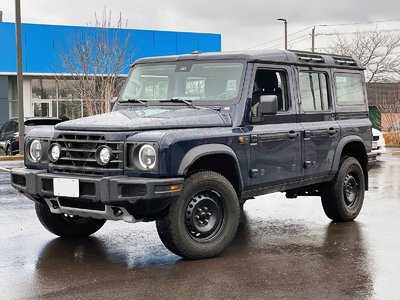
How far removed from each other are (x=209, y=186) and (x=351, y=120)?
10.2 feet

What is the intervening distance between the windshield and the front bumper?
145 cm

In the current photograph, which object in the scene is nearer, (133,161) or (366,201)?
(133,161)

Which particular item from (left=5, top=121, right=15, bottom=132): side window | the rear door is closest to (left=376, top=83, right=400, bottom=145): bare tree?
(left=5, top=121, right=15, bottom=132): side window

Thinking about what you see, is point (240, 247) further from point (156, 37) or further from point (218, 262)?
point (156, 37)

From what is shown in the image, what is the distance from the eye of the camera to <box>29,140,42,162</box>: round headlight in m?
6.62

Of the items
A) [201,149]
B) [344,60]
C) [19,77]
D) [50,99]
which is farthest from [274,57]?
[50,99]

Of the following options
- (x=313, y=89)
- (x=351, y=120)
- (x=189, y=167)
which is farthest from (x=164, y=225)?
(x=351, y=120)

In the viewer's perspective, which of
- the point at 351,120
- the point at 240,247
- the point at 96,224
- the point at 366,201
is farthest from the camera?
the point at 366,201

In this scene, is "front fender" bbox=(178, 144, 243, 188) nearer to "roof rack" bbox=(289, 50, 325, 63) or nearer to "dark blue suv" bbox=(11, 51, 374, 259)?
"dark blue suv" bbox=(11, 51, 374, 259)

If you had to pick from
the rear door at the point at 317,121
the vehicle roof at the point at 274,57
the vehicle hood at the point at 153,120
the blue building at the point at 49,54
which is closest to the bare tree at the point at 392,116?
the blue building at the point at 49,54

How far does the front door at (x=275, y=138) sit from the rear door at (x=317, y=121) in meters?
0.19

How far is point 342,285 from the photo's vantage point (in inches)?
209

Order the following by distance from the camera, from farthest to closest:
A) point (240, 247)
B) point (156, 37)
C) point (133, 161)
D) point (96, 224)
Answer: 1. point (156, 37)
2. point (96, 224)
3. point (240, 247)
4. point (133, 161)

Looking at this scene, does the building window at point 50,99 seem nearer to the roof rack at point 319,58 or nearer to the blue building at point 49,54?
the blue building at point 49,54
